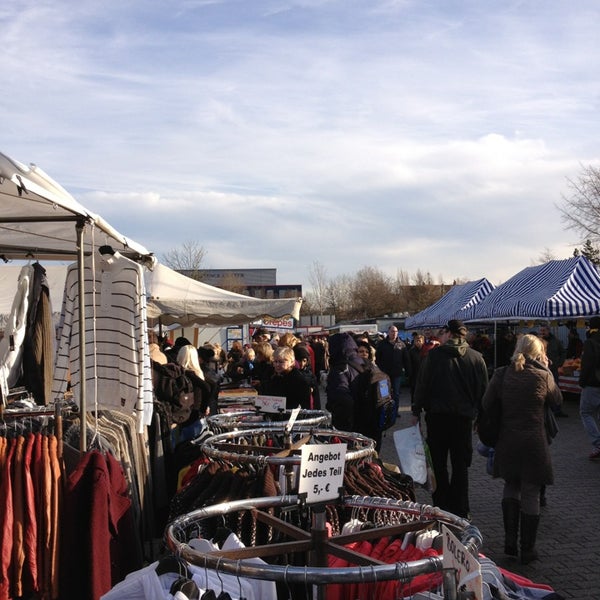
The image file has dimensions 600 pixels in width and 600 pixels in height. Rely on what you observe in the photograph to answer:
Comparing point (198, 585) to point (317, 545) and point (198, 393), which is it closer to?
point (317, 545)

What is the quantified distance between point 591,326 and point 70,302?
8798 mm

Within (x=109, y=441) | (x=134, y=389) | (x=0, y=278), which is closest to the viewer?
(x=109, y=441)

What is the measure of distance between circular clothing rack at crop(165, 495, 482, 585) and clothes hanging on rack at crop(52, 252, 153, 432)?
2155 mm

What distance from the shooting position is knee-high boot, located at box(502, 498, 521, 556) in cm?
620

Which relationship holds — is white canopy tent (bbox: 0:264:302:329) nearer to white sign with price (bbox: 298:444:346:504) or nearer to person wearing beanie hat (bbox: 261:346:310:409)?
person wearing beanie hat (bbox: 261:346:310:409)

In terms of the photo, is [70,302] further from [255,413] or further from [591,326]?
[591,326]

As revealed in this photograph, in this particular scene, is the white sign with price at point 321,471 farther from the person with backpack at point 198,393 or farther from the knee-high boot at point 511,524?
the person with backpack at point 198,393

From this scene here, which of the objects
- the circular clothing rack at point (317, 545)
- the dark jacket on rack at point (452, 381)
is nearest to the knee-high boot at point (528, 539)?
the dark jacket on rack at point (452, 381)

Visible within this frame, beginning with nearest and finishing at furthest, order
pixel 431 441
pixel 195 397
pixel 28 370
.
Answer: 1. pixel 28 370
2. pixel 431 441
3. pixel 195 397

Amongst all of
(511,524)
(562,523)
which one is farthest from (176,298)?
(511,524)

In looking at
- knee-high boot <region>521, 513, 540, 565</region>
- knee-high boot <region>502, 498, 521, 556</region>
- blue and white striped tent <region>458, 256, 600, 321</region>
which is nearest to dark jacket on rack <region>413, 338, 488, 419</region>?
knee-high boot <region>502, 498, 521, 556</region>

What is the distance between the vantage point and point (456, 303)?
80.0 feet

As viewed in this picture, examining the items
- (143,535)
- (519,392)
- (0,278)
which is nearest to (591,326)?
(519,392)

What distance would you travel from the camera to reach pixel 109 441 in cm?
488
